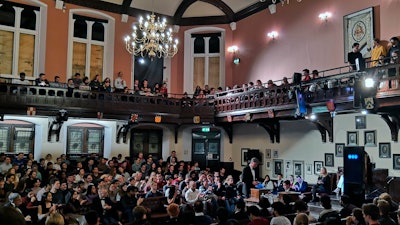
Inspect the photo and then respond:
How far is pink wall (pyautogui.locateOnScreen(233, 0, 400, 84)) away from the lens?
11.8 metres

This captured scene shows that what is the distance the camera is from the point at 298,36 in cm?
1486

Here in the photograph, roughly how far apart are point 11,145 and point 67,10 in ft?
20.3

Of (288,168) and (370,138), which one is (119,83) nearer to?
(288,168)

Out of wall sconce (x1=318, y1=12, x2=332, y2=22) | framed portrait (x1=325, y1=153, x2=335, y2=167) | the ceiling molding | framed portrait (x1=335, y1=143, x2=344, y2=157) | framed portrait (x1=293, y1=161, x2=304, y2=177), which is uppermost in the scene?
the ceiling molding

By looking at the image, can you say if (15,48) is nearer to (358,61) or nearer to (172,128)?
(172,128)

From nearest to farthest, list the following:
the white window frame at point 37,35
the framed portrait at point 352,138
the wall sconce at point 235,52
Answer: the framed portrait at point 352,138
the white window frame at point 37,35
the wall sconce at point 235,52

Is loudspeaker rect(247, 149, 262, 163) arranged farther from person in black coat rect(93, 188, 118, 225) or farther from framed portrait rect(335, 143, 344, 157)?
person in black coat rect(93, 188, 118, 225)

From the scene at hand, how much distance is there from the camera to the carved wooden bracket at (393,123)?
1029 cm

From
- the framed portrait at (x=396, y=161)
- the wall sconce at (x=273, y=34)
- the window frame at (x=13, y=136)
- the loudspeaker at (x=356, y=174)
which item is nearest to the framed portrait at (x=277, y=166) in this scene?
the framed portrait at (x=396, y=161)

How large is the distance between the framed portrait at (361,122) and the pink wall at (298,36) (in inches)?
84.7

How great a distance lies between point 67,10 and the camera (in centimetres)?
1622

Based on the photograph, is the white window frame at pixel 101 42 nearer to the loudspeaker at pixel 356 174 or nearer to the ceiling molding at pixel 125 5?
the ceiling molding at pixel 125 5

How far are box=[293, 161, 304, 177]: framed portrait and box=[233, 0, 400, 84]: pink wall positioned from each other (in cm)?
365

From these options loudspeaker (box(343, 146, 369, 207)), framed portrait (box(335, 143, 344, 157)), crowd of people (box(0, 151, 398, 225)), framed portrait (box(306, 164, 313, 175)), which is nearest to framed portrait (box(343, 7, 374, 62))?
framed portrait (box(335, 143, 344, 157))
